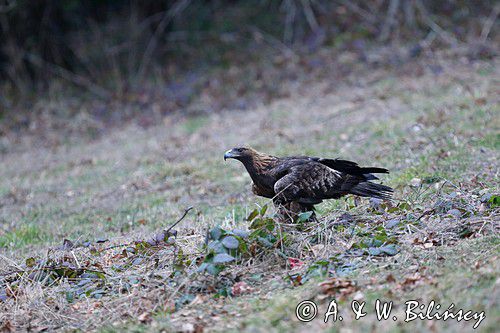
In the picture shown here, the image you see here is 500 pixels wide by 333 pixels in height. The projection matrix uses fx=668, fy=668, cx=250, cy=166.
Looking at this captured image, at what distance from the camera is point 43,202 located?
1132 centimetres

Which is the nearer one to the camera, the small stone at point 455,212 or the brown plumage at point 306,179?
the small stone at point 455,212

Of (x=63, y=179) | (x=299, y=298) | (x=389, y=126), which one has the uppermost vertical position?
(x=299, y=298)

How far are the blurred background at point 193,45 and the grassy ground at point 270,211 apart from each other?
1.44 meters

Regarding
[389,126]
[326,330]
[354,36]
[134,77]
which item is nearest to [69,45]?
[134,77]

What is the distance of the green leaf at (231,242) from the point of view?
5691 mm

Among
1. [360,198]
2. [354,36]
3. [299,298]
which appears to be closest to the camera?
[299,298]

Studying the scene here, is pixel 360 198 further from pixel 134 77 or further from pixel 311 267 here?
pixel 134 77

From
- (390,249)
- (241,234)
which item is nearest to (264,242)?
(241,234)

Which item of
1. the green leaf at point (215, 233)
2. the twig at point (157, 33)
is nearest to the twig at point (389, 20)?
the twig at point (157, 33)

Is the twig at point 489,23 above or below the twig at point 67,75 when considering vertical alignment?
above

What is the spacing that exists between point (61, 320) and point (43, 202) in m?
6.28

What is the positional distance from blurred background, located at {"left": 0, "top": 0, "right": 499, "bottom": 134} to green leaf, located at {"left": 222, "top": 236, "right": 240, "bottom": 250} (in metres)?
11.9

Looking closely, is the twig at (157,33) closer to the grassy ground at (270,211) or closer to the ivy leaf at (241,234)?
the grassy ground at (270,211)

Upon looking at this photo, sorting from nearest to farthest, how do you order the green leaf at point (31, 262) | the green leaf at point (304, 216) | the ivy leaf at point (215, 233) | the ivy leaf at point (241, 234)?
the ivy leaf at point (215, 233)
the ivy leaf at point (241, 234)
the green leaf at point (304, 216)
the green leaf at point (31, 262)
